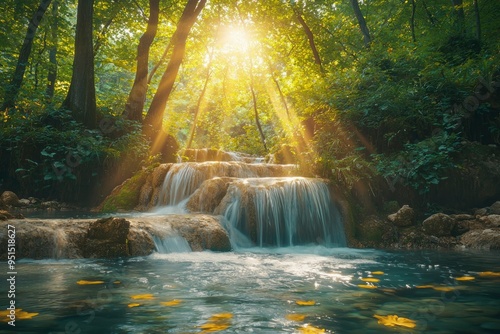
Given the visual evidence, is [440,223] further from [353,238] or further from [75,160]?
[75,160]

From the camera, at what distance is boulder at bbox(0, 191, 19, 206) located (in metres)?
10.8

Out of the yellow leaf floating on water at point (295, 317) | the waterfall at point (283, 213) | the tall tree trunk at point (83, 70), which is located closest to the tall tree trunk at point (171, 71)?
the tall tree trunk at point (83, 70)

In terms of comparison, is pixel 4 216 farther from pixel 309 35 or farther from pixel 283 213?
pixel 309 35

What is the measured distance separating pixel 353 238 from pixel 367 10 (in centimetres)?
1634

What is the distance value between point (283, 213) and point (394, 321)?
573 cm

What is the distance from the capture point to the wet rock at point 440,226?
8016 millimetres

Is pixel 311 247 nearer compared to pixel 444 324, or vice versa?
pixel 444 324

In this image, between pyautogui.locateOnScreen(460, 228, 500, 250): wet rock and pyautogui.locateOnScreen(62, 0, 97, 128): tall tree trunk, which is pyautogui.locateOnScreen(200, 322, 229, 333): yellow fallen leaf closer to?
pyautogui.locateOnScreen(460, 228, 500, 250): wet rock

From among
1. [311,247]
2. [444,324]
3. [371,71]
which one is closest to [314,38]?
[371,71]

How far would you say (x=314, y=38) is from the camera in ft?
59.0

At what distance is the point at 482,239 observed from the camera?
24.1ft

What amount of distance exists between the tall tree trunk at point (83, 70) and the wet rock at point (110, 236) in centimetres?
802

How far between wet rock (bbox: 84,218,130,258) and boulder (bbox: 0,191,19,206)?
20.6ft

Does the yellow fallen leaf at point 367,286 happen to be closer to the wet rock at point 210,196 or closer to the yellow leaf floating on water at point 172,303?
the yellow leaf floating on water at point 172,303
